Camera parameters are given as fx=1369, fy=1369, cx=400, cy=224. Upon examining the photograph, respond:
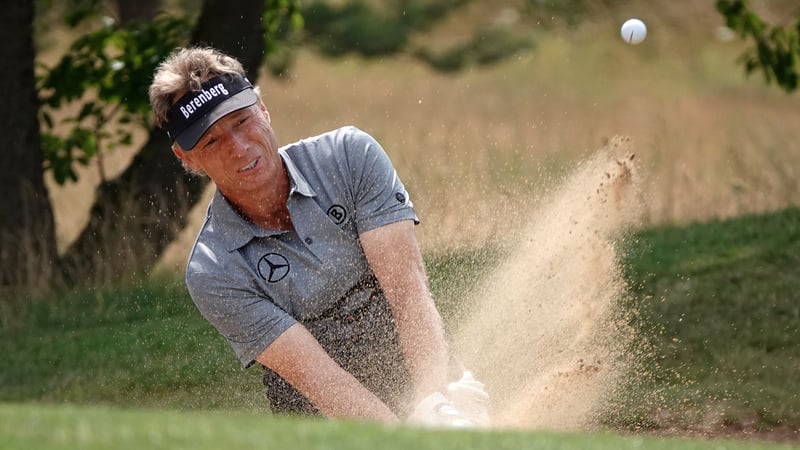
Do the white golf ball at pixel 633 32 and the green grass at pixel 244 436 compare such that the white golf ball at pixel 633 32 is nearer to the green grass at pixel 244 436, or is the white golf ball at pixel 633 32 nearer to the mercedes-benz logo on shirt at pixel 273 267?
the mercedes-benz logo on shirt at pixel 273 267

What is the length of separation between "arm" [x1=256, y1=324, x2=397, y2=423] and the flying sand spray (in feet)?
3.84

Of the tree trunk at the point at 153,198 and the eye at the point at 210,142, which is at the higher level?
the eye at the point at 210,142

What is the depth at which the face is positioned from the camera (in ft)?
13.0

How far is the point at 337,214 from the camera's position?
4066 mm

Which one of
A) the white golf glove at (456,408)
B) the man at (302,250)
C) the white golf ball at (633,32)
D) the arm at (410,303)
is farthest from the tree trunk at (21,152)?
the white golf glove at (456,408)

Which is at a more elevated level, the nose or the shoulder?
the nose

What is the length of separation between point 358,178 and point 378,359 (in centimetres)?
57

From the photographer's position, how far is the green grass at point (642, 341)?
568 centimetres

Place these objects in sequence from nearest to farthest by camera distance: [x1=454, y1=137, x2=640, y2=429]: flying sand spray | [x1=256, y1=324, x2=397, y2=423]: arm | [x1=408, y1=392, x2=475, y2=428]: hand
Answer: [x1=408, y1=392, x2=475, y2=428]: hand
[x1=256, y1=324, x2=397, y2=423]: arm
[x1=454, y1=137, x2=640, y2=429]: flying sand spray

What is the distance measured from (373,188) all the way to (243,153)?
0.40m

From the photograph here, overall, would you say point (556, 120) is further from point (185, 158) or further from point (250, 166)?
point (250, 166)

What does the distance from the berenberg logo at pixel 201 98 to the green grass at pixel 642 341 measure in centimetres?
175

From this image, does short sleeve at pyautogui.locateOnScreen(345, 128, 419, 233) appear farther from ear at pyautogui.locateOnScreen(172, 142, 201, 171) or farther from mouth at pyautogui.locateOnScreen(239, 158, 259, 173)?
ear at pyautogui.locateOnScreen(172, 142, 201, 171)

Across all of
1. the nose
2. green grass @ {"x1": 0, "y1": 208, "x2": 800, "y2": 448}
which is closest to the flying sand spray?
green grass @ {"x1": 0, "y1": 208, "x2": 800, "y2": 448}
